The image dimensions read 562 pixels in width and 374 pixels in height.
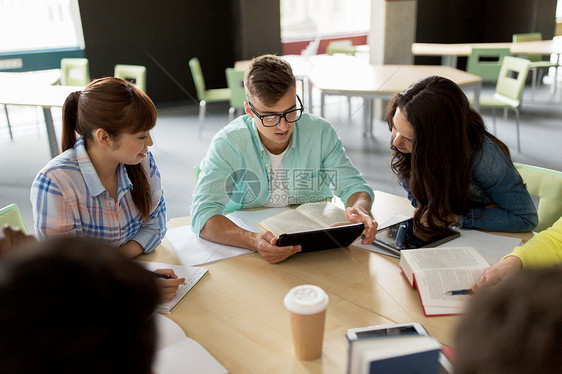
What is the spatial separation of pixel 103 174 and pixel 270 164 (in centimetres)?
67

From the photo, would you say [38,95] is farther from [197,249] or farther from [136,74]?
[197,249]

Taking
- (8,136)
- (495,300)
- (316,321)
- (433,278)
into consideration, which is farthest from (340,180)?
(8,136)

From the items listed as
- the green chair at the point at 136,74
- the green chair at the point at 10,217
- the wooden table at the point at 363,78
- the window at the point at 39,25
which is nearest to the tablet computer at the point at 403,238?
the green chair at the point at 10,217

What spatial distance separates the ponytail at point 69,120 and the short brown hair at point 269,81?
610mm

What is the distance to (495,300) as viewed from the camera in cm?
47

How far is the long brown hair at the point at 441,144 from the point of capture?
1566 mm

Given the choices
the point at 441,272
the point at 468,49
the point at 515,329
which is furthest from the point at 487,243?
the point at 468,49

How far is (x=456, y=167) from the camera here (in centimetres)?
160

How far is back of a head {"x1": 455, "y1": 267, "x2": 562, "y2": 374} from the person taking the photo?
43cm

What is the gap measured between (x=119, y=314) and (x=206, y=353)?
22.3 inches

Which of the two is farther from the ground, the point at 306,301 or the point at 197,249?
the point at 306,301

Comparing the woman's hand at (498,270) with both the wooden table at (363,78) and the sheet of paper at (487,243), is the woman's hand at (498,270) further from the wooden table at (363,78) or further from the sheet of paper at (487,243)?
the wooden table at (363,78)

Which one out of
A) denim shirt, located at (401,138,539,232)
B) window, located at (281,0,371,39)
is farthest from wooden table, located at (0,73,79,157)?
window, located at (281,0,371,39)

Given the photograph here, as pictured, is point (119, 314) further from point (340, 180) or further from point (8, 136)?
point (8, 136)
